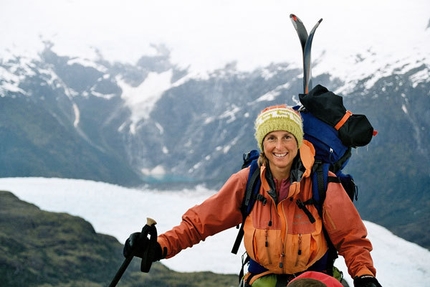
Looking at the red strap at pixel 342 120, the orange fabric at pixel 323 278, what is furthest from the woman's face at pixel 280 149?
the orange fabric at pixel 323 278

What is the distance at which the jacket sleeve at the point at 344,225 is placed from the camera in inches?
153

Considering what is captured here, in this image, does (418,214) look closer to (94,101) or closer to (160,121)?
(160,121)

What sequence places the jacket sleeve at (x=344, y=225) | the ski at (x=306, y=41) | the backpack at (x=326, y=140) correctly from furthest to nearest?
the ski at (x=306, y=41) < the backpack at (x=326, y=140) < the jacket sleeve at (x=344, y=225)

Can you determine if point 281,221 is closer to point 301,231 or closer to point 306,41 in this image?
point 301,231

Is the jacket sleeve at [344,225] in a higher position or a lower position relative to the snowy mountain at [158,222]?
lower

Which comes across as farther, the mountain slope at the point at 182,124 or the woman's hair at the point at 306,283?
the mountain slope at the point at 182,124

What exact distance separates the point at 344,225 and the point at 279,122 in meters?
0.94

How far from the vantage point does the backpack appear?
4.12m

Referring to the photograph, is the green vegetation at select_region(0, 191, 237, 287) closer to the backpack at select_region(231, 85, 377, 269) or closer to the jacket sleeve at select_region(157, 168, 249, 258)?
the jacket sleeve at select_region(157, 168, 249, 258)

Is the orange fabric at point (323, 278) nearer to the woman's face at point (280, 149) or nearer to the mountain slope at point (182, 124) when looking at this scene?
the woman's face at point (280, 149)

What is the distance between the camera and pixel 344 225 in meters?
3.91

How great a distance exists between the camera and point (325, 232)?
160 inches

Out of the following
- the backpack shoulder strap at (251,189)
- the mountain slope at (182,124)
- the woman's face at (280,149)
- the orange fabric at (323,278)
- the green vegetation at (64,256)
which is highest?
the mountain slope at (182,124)

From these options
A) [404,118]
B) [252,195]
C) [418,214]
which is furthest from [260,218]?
[404,118]
